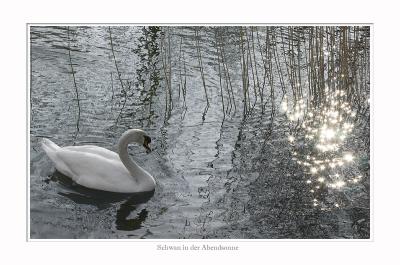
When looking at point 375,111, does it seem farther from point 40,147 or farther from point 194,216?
point 40,147

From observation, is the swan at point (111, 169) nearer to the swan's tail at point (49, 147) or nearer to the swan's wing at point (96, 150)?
the swan's wing at point (96, 150)

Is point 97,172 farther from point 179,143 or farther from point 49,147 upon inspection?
point 179,143

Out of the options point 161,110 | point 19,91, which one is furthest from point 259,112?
point 19,91

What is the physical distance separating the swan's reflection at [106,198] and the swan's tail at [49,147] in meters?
0.44

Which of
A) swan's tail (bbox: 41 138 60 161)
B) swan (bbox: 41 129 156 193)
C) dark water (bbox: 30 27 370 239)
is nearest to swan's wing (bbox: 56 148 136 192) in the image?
swan (bbox: 41 129 156 193)

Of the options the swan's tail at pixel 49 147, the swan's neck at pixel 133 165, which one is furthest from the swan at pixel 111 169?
the swan's tail at pixel 49 147

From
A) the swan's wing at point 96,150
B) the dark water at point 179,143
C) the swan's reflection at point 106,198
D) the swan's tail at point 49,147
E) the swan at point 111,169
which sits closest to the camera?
the dark water at point 179,143

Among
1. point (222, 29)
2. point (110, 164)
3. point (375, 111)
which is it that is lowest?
point (110, 164)

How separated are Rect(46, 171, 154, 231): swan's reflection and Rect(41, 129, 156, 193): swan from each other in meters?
0.06

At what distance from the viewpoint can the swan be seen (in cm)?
980

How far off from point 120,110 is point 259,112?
2532mm

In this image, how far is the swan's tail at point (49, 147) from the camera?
10391 mm

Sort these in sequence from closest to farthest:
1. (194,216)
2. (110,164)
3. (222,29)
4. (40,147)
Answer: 1. (194,216)
2. (110,164)
3. (40,147)
4. (222,29)

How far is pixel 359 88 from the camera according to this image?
1301cm
